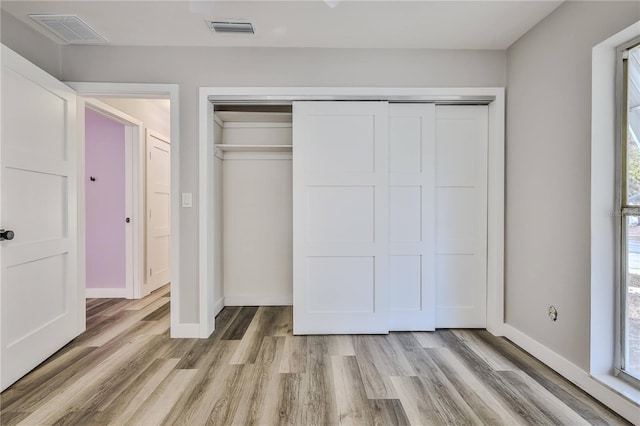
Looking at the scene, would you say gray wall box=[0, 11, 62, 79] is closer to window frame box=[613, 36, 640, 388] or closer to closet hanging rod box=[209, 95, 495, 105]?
closet hanging rod box=[209, 95, 495, 105]

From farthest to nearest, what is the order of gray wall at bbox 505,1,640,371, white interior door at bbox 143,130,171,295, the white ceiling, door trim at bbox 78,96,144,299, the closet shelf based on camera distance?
1. white interior door at bbox 143,130,171,295
2. door trim at bbox 78,96,144,299
3. the closet shelf
4. the white ceiling
5. gray wall at bbox 505,1,640,371

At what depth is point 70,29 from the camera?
245 cm

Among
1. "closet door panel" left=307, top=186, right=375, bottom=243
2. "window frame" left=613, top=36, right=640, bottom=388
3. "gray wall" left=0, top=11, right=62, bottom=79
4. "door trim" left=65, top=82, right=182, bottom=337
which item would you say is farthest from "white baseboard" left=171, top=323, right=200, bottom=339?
"window frame" left=613, top=36, right=640, bottom=388

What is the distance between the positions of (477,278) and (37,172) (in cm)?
350

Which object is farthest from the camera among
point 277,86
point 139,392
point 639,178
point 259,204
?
point 259,204

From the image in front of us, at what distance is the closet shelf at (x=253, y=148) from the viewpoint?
3.18 meters

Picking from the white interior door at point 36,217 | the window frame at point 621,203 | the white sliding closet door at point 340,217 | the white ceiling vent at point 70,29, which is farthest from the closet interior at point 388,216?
the white interior door at point 36,217

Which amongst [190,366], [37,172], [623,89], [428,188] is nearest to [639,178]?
[623,89]

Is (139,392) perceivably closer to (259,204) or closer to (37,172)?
(37,172)

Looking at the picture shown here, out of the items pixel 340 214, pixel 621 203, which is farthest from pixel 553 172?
pixel 340 214

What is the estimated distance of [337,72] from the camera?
109 inches

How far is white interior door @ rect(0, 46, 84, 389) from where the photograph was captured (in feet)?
6.50

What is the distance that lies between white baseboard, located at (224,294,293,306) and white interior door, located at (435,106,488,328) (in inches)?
62.7

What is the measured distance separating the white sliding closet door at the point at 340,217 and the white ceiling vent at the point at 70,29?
5.37 feet
